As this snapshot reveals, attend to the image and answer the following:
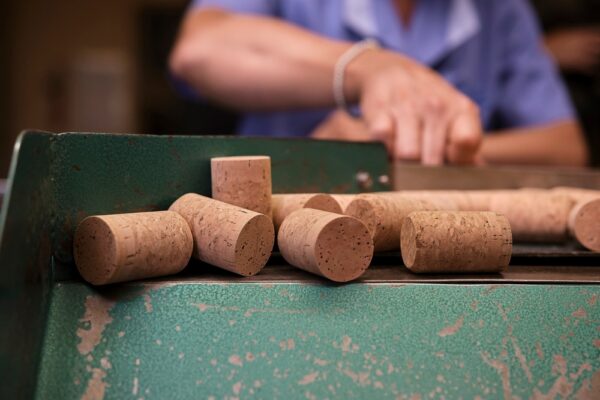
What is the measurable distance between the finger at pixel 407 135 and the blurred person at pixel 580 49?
195 cm

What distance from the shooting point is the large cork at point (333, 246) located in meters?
0.71

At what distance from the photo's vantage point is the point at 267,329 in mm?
687

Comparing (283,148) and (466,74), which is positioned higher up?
(466,74)

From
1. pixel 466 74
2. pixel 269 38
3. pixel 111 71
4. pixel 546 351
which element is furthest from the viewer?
pixel 111 71

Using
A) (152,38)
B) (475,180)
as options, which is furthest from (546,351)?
(152,38)

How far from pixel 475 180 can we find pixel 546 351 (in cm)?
63

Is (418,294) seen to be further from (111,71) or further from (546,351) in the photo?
(111,71)

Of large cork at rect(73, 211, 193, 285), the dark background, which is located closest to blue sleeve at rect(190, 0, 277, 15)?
large cork at rect(73, 211, 193, 285)

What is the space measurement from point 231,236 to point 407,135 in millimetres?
720

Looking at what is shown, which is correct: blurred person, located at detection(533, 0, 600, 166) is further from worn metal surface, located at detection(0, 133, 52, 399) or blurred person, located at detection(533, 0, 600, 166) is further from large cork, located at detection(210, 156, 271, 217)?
A: worn metal surface, located at detection(0, 133, 52, 399)

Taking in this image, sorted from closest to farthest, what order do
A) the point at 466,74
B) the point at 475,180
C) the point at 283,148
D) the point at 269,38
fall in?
the point at 283,148, the point at 475,180, the point at 269,38, the point at 466,74

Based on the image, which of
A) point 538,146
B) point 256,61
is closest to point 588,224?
point 256,61

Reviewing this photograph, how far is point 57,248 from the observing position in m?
0.74

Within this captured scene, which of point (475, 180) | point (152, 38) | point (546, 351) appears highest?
point (152, 38)
